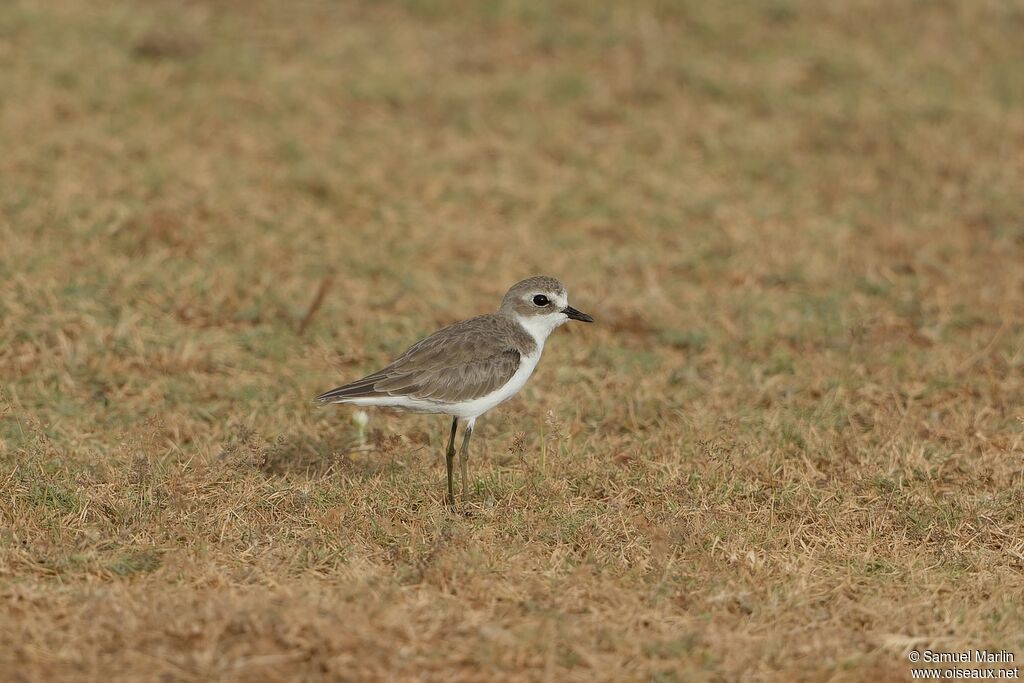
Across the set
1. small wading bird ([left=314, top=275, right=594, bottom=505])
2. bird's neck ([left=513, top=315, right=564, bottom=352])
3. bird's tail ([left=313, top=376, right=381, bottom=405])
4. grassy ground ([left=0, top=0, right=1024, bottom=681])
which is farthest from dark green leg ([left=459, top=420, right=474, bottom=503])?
bird's neck ([left=513, top=315, right=564, bottom=352])

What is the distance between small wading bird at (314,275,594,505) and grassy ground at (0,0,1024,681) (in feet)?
1.47

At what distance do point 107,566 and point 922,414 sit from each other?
17.6 ft

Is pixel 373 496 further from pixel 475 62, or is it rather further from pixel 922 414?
pixel 475 62

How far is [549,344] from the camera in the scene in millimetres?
9750

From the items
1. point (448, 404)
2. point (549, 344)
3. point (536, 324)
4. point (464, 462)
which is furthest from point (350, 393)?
point (549, 344)

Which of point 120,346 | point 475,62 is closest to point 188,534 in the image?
point 120,346

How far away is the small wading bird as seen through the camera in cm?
701

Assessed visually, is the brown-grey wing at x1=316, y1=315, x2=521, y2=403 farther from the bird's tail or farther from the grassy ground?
the grassy ground

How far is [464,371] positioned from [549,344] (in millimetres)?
2748

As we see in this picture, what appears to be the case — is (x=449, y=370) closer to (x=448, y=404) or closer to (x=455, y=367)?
(x=455, y=367)

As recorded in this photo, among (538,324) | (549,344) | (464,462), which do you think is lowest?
(464,462)

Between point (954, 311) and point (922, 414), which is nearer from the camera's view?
point (922, 414)

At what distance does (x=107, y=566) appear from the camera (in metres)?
6.21

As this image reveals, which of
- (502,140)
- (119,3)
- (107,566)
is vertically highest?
(119,3)
